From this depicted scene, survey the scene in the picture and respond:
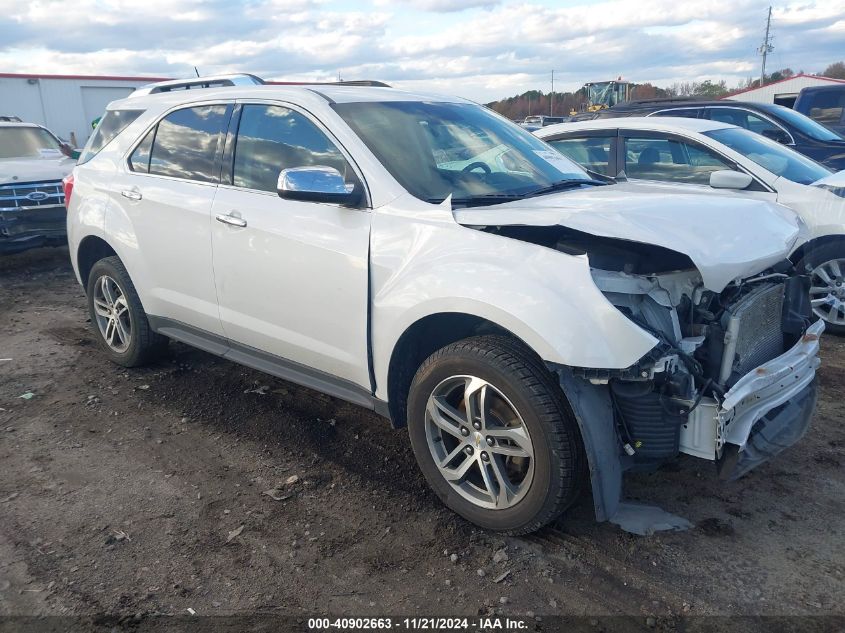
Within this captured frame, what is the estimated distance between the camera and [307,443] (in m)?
4.19

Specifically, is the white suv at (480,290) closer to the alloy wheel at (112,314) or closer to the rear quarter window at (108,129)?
the rear quarter window at (108,129)

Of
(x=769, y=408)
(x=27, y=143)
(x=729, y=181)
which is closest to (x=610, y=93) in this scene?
(x=27, y=143)

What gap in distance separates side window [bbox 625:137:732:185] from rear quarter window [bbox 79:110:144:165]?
14.0 ft

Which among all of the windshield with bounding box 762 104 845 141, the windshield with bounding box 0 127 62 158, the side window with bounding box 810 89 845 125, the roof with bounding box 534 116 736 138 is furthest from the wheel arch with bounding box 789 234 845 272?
the windshield with bounding box 0 127 62 158

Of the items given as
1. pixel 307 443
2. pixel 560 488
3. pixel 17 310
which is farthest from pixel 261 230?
pixel 17 310

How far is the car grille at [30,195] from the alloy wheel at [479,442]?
299 inches

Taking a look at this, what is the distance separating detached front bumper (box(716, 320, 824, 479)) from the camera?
114 inches

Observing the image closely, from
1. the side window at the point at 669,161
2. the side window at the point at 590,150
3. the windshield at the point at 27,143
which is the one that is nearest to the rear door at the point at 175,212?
the side window at the point at 590,150

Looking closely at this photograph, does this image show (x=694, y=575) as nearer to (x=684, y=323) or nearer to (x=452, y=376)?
(x=684, y=323)

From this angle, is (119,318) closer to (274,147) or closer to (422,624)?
(274,147)

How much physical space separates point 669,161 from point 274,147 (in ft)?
13.0

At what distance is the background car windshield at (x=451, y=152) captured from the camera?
3.60 m

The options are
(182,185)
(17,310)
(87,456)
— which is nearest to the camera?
(87,456)

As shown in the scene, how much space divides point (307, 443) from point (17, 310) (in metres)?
4.75
